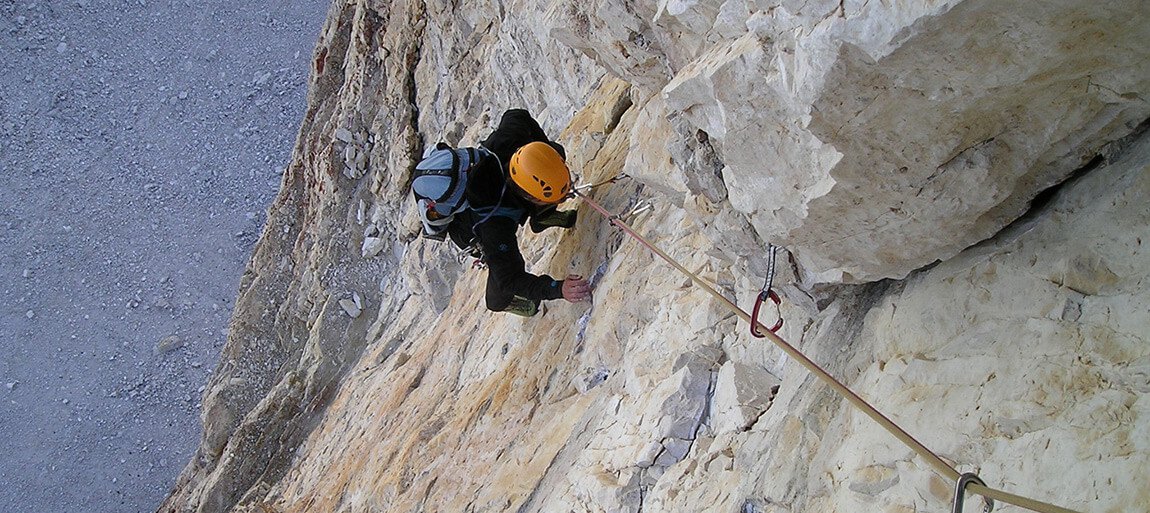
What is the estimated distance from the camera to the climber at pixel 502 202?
600cm

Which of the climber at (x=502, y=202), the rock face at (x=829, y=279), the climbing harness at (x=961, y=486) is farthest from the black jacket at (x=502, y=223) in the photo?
the climbing harness at (x=961, y=486)

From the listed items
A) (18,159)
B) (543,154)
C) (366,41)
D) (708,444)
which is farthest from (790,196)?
(18,159)

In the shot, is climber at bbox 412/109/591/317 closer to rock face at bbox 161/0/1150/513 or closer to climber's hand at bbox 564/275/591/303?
climber's hand at bbox 564/275/591/303

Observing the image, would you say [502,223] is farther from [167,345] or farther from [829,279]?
[167,345]

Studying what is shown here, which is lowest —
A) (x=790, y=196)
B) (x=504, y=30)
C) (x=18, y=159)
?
(x=18, y=159)

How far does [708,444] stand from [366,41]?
11940mm

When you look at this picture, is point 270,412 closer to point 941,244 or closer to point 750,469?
point 750,469

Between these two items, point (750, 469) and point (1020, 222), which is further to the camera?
point (750, 469)

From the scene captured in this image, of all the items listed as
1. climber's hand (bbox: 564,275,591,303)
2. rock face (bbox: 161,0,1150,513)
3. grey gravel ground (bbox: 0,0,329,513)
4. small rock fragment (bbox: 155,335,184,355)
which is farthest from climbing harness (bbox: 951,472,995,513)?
small rock fragment (bbox: 155,335,184,355)

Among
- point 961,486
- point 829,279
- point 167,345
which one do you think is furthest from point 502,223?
point 167,345

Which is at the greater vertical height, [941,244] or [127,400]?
[941,244]

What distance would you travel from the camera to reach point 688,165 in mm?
3873

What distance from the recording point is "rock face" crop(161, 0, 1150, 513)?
2359 mm

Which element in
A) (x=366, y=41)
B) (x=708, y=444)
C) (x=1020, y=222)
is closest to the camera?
(x=1020, y=222)
